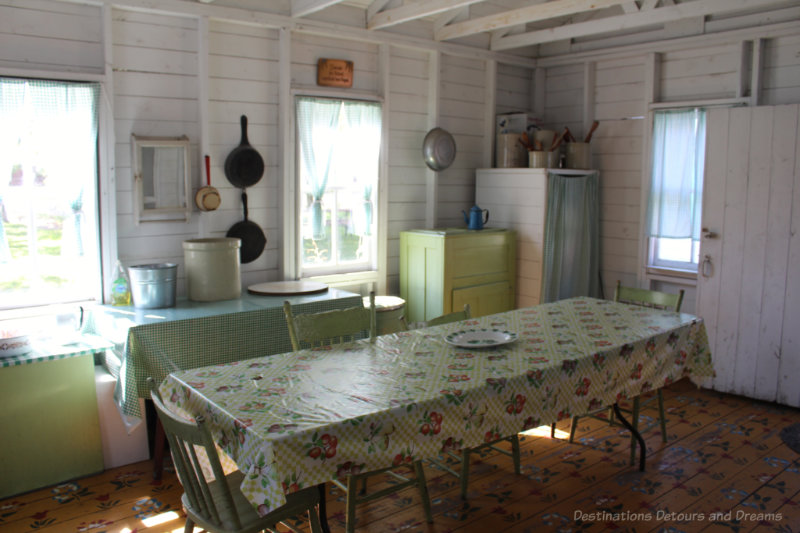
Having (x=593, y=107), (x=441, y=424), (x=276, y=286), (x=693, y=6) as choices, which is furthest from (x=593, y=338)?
(x=593, y=107)

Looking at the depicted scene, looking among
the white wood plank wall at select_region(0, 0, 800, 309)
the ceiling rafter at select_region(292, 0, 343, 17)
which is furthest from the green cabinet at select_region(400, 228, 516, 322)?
the ceiling rafter at select_region(292, 0, 343, 17)

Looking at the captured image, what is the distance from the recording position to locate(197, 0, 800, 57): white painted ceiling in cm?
447

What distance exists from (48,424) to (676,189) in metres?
4.74

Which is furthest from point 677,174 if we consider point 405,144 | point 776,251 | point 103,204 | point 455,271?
point 103,204

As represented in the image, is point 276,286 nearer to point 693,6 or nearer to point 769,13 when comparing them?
point 693,6

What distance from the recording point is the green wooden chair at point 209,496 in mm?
2195

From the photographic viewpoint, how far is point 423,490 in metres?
3.13

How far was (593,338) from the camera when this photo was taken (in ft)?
10.9

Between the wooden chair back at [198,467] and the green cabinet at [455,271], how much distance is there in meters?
3.00

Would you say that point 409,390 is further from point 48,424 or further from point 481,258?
point 481,258

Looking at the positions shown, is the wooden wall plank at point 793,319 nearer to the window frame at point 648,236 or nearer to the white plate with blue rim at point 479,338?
the window frame at point 648,236

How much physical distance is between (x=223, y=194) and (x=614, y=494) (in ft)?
9.93

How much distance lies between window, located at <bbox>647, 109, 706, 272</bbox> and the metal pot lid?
1692mm

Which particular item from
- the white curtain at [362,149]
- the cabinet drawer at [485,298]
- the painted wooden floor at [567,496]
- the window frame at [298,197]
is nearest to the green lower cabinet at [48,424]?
the painted wooden floor at [567,496]
